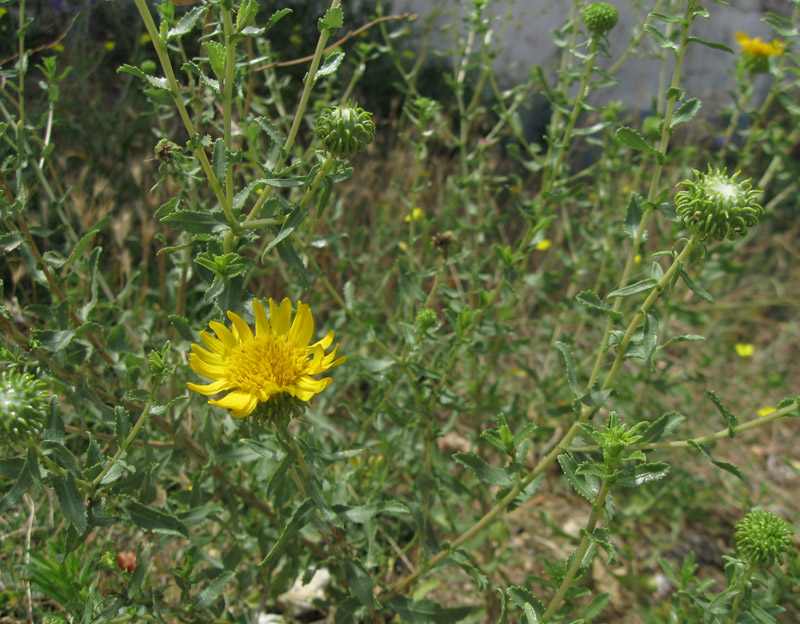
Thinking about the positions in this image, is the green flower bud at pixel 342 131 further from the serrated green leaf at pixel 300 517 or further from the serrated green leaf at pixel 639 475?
the serrated green leaf at pixel 639 475

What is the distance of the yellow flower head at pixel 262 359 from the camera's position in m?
1.46

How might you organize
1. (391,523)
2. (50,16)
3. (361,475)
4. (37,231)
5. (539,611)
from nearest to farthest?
(539,611) < (37,231) < (361,475) < (391,523) < (50,16)

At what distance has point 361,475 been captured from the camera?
94.0 inches

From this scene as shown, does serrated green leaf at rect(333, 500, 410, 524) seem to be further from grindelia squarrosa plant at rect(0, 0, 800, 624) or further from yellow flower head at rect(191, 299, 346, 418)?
yellow flower head at rect(191, 299, 346, 418)

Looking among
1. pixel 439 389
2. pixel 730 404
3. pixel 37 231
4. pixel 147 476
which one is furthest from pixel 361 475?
pixel 730 404

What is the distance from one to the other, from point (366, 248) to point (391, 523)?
2.39 meters

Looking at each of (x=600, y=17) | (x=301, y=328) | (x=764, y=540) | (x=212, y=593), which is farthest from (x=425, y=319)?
(x=600, y=17)

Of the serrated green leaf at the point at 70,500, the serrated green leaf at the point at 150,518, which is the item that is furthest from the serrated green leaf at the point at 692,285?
the serrated green leaf at the point at 70,500

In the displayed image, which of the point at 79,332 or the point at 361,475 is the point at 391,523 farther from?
the point at 79,332

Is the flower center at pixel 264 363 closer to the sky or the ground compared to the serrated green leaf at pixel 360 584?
closer to the sky

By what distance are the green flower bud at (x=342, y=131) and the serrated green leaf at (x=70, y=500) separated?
1.04 m

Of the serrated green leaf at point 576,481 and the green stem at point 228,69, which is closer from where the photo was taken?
the green stem at point 228,69

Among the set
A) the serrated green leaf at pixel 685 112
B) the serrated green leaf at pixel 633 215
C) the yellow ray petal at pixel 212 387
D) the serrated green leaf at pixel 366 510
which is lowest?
the serrated green leaf at pixel 366 510

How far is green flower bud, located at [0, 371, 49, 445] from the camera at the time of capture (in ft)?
4.27
